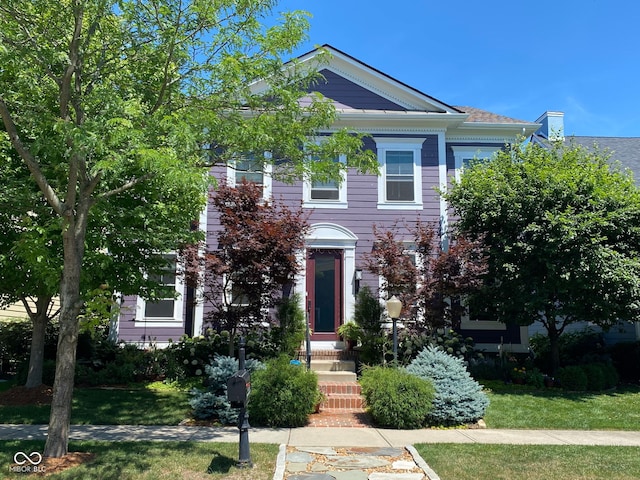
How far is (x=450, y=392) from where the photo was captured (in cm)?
882

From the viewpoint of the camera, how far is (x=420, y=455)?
6566mm

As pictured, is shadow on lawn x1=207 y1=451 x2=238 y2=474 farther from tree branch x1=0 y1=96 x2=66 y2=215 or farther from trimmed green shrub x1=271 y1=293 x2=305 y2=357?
trimmed green shrub x1=271 y1=293 x2=305 y2=357

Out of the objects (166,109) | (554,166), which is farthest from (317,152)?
(554,166)

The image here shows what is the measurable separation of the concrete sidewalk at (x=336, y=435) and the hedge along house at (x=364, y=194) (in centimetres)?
514

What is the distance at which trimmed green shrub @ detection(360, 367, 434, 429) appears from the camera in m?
8.30

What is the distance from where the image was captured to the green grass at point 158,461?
548 centimetres

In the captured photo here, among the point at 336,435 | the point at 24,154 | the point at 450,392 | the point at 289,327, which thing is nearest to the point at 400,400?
the point at 450,392

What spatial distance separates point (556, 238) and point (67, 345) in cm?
947

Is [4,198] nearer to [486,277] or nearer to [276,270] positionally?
[276,270]

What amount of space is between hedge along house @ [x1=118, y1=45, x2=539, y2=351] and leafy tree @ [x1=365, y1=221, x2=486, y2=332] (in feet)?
4.58

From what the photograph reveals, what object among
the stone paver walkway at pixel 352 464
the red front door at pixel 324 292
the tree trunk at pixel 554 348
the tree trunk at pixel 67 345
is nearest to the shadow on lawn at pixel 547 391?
the tree trunk at pixel 554 348

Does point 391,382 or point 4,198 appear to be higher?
point 4,198

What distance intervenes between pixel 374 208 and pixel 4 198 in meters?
9.10

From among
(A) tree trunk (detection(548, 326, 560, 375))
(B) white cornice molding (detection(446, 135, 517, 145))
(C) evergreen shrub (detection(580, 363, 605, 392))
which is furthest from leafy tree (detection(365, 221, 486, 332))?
(B) white cornice molding (detection(446, 135, 517, 145))
